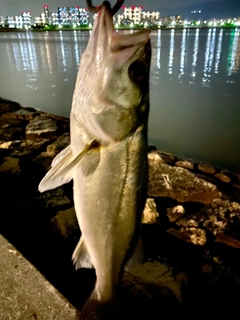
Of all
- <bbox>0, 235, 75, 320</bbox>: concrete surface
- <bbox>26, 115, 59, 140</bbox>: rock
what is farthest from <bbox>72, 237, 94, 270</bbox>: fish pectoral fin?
<bbox>26, 115, 59, 140</bbox>: rock

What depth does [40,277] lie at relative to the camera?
2656 millimetres

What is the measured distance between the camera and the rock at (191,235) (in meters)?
4.67

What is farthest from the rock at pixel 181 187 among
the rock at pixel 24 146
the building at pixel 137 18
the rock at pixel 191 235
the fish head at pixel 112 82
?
the building at pixel 137 18

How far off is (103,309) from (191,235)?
2.86m

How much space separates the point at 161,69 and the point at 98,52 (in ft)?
91.3

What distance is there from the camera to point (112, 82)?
6.18ft

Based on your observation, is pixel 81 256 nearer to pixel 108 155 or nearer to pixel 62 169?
pixel 62 169

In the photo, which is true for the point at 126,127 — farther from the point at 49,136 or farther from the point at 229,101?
the point at 229,101

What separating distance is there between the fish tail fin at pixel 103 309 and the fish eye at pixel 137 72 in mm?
1672

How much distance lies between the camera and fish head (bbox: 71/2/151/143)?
5.90ft

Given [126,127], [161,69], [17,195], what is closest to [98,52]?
[126,127]

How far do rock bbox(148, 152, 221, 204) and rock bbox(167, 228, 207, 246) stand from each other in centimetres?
103

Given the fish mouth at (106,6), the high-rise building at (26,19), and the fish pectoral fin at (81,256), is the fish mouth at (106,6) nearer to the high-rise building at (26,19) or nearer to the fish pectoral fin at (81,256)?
the fish pectoral fin at (81,256)

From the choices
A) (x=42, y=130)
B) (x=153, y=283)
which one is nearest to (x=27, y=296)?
(x=153, y=283)
